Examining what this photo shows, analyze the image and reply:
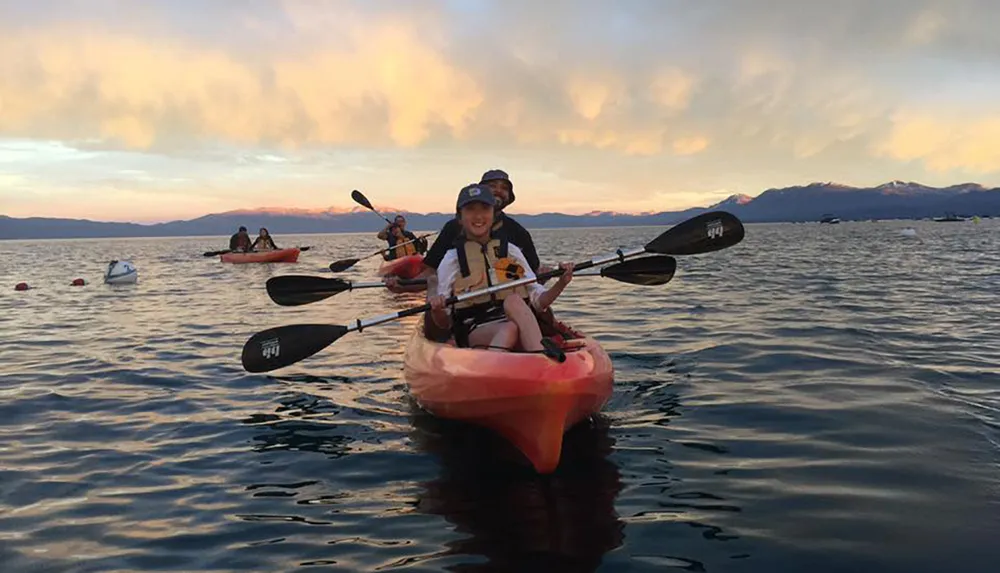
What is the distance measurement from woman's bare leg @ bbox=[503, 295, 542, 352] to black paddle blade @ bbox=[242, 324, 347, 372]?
1.90 meters

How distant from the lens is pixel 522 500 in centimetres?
462

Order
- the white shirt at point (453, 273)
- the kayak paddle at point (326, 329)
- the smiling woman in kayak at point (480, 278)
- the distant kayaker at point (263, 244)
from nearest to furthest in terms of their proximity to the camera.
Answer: the smiling woman in kayak at point (480, 278)
the white shirt at point (453, 273)
the kayak paddle at point (326, 329)
the distant kayaker at point (263, 244)

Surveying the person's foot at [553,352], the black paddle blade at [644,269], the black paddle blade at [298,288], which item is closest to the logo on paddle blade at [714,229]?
the black paddle blade at [644,269]

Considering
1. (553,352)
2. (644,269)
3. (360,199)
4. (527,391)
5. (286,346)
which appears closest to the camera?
(527,391)

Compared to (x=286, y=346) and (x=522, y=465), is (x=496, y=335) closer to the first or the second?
(x=522, y=465)

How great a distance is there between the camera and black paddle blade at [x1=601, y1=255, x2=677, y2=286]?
7270 mm

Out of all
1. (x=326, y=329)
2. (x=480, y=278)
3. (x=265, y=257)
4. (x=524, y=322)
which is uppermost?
(x=480, y=278)

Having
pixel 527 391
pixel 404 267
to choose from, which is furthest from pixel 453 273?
pixel 404 267

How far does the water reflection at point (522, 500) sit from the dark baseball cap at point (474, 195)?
83.8 inches

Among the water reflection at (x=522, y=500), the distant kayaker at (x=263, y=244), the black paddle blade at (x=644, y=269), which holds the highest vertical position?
the distant kayaker at (x=263, y=244)

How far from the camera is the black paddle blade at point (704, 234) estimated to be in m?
7.04

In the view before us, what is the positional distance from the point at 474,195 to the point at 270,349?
2739mm

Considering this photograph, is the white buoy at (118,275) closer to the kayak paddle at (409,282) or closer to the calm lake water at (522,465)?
the calm lake water at (522,465)

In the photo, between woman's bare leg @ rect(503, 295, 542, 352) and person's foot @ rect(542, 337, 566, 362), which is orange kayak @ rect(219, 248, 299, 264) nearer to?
woman's bare leg @ rect(503, 295, 542, 352)
